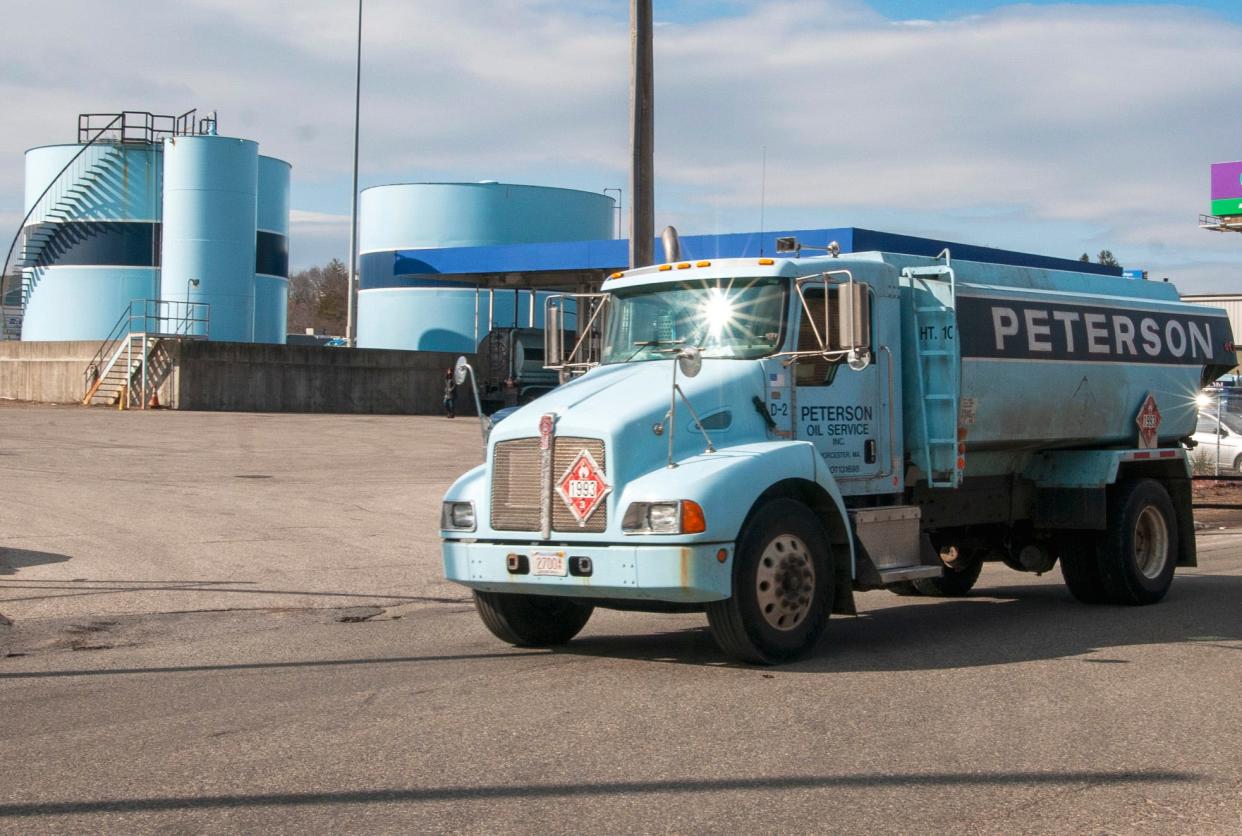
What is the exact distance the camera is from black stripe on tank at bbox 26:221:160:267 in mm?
52500

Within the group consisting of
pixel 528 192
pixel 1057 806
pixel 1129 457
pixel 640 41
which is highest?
Answer: pixel 528 192

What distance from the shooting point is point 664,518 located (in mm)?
8703

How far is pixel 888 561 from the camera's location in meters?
10.4

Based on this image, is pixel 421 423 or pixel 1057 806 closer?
pixel 1057 806

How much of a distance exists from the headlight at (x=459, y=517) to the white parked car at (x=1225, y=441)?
22.2 metres

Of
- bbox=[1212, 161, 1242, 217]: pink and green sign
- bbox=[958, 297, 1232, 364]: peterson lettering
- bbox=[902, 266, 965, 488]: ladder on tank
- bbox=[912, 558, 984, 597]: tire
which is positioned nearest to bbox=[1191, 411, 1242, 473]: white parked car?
bbox=[958, 297, 1232, 364]: peterson lettering

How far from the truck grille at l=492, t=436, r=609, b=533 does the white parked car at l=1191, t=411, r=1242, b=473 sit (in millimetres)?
22213

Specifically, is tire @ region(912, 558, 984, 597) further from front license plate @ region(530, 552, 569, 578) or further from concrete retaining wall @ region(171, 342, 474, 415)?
concrete retaining wall @ region(171, 342, 474, 415)

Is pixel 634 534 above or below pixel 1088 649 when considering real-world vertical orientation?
above

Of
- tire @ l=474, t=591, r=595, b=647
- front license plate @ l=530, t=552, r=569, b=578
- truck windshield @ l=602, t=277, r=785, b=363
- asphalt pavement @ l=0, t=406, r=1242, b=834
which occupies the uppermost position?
truck windshield @ l=602, t=277, r=785, b=363

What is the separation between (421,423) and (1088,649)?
31914 mm

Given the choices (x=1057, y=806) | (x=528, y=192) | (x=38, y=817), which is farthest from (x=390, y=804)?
(x=528, y=192)

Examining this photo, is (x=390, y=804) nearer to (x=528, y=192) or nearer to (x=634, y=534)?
(x=634, y=534)

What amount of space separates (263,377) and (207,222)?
33.5 ft
